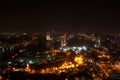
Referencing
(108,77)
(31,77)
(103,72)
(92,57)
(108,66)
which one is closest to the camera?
(31,77)

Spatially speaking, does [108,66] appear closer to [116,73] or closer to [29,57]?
[116,73]

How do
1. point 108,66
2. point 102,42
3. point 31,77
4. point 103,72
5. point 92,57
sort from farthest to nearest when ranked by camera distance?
1. point 102,42
2. point 92,57
3. point 108,66
4. point 103,72
5. point 31,77

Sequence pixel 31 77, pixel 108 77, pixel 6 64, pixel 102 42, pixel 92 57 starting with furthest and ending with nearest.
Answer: pixel 102 42 < pixel 92 57 < pixel 6 64 < pixel 108 77 < pixel 31 77

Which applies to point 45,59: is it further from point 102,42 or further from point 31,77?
point 102,42

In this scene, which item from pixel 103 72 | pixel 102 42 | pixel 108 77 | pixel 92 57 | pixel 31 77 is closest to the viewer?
pixel 31 77

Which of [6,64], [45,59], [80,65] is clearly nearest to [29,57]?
[45,59]

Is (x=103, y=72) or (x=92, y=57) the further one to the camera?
(x=92, y=57)

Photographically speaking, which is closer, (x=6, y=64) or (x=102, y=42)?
(x=6, y=64)

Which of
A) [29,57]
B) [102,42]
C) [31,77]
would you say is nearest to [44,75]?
[31,77]

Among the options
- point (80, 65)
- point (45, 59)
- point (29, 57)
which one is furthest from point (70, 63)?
point (29, 57)
